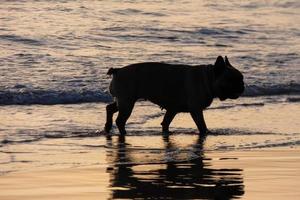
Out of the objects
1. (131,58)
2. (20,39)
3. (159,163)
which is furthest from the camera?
(20,39)

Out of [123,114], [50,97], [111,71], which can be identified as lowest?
[50,97]

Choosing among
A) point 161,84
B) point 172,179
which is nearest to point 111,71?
point 161,84

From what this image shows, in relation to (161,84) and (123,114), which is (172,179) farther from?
(161,84)

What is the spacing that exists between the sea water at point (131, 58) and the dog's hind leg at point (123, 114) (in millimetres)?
164

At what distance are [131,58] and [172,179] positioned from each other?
1321 centimetres

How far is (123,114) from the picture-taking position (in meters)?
14.4

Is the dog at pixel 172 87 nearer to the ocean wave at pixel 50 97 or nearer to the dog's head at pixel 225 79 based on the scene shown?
the dog's head at pixel 225 79

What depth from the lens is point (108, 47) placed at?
83.7 ft

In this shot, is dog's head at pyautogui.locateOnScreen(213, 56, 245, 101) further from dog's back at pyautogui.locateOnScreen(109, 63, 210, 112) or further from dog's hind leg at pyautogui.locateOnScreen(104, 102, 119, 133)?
dog's hind leg at pyautogui.locateOnScreen(104, 102, 119, 133)

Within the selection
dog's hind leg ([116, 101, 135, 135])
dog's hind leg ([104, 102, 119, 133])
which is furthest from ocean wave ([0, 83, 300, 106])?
dog's hind leg ([116, 101, 135, 135])

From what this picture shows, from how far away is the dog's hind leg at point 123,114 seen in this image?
14.3 metres

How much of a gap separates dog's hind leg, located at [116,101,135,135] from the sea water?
16 centimetres

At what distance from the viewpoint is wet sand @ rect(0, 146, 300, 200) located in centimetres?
954

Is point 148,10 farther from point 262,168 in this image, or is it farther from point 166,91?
point 262,168
